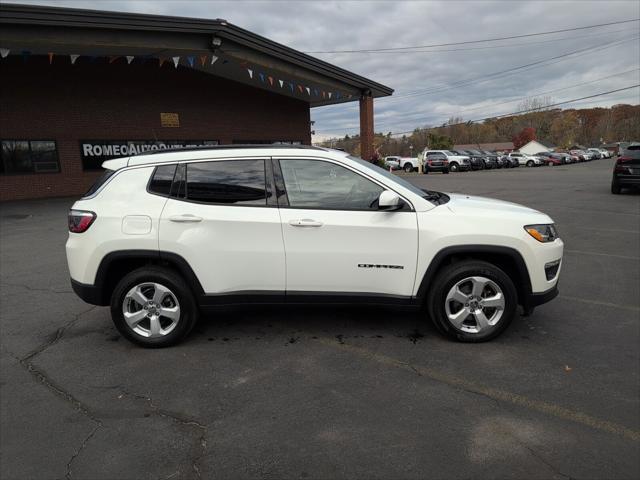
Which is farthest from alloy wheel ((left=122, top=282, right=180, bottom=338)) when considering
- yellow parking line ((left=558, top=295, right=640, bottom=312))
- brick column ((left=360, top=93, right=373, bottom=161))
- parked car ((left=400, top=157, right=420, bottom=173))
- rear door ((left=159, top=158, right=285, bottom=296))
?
parked car ((left=400, top=157, right=420, bottom=173))

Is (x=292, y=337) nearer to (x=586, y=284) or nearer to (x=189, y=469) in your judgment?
(x=189, y=469)

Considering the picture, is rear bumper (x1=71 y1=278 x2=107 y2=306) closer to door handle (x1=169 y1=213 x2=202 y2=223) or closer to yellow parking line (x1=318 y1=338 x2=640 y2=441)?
door handle (x1=169 y1=213 x2=202 y2=223)

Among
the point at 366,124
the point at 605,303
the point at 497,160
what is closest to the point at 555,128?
the point at 497,160

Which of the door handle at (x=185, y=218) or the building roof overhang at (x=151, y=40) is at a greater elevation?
the building roof overhang at (x=151, y=40)

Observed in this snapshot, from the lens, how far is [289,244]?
3.84 metres

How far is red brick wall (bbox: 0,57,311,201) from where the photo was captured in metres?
16.9

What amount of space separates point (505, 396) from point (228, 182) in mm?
2770

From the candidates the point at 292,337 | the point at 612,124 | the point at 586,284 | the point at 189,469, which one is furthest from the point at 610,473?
the point at 612,124

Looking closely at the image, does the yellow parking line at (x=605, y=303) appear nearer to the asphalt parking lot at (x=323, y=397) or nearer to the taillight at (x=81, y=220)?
the asphalt parking lot at (x=323, y=397)

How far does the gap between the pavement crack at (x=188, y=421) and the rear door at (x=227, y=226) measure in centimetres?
102

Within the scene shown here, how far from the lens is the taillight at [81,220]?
3.91m

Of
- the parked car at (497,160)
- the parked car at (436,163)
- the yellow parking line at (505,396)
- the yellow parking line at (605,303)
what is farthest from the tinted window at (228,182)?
the parked car at (497,160)

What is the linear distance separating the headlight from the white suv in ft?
0.04

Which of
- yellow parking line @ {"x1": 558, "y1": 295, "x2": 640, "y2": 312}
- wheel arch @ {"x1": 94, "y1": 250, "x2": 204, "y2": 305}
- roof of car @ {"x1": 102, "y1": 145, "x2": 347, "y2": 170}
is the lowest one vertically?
yellow parking line @ {"x1": 558, "y1": 295, "x2": 640, "y2": 312}
